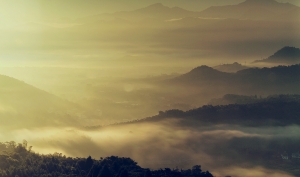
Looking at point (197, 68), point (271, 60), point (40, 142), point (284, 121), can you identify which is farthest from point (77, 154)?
point (271, 60)

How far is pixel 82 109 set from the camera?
3115 inches

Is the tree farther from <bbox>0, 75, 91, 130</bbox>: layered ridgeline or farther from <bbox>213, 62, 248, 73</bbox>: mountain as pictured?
<bbox>213, 62, 248, 73</bbox>: mountain

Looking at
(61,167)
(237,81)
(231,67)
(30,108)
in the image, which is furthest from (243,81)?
(61,167)

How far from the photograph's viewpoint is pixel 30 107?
71.7 m

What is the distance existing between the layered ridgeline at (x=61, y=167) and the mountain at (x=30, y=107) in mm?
42557

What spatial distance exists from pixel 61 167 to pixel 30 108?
5200 centimetres

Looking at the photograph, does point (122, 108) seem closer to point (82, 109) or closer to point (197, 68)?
point (82, 109)

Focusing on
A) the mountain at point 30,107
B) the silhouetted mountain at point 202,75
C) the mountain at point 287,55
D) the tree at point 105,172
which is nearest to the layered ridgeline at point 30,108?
the mountain at point 30,107

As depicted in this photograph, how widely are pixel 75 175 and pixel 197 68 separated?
2451 inches

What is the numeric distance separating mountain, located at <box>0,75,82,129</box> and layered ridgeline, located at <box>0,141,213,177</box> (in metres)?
42.6

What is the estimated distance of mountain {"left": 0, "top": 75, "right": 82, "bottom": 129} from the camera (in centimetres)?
6638

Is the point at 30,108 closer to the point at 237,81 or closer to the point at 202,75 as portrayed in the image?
the point at 202,75

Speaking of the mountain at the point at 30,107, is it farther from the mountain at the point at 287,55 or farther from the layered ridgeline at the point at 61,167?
the layered ridgeline at the point at 61,167

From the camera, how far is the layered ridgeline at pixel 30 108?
66.1 metres
